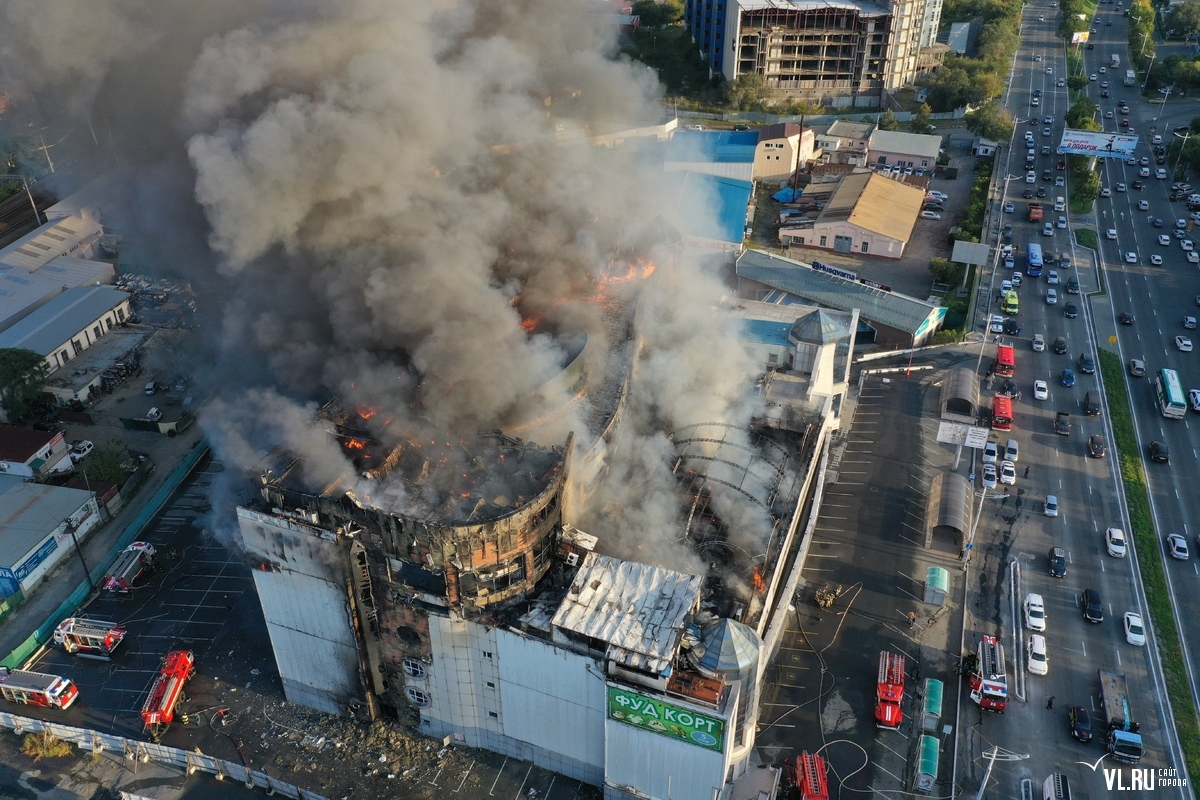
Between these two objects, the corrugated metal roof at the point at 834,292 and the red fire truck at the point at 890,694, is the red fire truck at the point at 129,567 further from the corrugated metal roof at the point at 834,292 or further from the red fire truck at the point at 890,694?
the corrugated metal roof at the point at 834,292

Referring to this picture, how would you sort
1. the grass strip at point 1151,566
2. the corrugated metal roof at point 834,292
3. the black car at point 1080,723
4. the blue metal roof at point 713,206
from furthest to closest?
the blue metal roof at point 713,206 < the corrugated metal roof at point 834,292 < the grass strip at point 1151,566 < the black car at point 1080,723

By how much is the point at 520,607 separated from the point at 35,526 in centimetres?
2506

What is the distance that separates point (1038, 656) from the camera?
33781mm

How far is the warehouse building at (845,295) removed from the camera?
5441 centimetres

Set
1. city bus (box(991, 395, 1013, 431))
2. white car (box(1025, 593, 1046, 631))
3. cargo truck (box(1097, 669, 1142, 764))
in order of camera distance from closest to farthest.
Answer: cargo truck (box(1097, 669, 1142, 764)), white car (box(1025, 593, 1046, 631)), city bus (box(991, 395, 1013, 431))

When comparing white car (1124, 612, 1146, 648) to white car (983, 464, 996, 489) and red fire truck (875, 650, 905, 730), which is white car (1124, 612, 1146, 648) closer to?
white car (983, 464, 996, 489)

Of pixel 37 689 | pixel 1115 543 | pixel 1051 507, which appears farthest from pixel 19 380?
pixel 1115 543

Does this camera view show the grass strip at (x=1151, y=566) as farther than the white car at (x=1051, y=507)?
No

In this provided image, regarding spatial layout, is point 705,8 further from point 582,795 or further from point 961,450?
point 582,795

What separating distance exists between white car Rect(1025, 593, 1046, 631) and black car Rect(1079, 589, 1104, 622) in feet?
5.29

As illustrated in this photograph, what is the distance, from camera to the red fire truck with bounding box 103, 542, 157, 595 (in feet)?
123

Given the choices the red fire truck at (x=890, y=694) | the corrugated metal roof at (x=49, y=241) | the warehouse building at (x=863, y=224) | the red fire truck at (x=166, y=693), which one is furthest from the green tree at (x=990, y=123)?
the red fire truck at (x=166, y=693)

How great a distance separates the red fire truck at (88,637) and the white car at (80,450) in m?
13.0

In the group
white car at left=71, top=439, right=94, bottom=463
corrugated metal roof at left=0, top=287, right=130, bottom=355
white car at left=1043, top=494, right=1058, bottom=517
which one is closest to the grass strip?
white car at left=1043, top=494, right=1058, bottom=517
